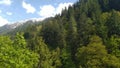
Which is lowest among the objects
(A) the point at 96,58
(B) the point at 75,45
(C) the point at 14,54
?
(A) the point at 96,58

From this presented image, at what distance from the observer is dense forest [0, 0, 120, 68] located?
42.8m

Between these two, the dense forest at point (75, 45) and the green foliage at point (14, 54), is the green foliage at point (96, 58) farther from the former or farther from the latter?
the green foliage at point (14, 54)

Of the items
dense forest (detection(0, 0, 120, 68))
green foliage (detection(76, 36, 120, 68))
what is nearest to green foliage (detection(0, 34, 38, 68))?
dense forest (detection(0, 0, 120, 68))

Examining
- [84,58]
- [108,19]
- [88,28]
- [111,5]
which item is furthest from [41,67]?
[111,5]

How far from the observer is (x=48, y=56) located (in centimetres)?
11669

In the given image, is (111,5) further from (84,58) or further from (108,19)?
(84,58)

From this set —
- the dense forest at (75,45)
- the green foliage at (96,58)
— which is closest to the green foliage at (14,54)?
the dense forest at (75,45)

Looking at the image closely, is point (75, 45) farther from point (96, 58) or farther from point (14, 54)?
point (14, 54)

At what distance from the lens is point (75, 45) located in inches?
5182

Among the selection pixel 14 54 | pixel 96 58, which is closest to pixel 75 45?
pixel 96 58

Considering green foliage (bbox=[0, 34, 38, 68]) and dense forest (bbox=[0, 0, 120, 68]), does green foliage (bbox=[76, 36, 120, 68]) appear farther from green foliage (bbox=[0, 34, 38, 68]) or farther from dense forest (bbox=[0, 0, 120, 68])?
green foliage (bbox=[0, 34, 38, 68])

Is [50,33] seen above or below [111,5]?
below

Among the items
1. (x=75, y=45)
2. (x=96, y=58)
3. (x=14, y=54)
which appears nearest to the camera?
(x=14, y=54)

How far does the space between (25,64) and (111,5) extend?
142657mm
